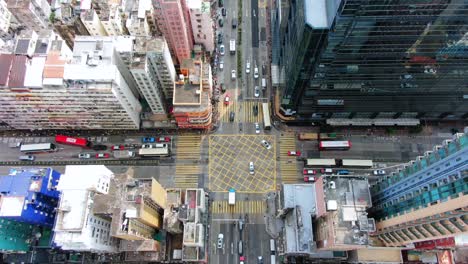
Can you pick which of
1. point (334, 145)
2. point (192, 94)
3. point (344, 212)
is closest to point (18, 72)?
point (192, 94)

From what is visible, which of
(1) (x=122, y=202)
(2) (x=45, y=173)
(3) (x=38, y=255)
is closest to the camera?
(1) (x=122, y=202)

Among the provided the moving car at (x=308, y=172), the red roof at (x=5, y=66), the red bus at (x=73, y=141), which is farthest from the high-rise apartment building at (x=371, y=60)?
the red roof at (x=5, y=66)

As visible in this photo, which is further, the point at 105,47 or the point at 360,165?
the point at 360,165

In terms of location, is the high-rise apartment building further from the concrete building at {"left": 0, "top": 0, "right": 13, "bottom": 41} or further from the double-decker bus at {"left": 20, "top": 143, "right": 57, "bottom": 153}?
the concrete building at {"left": 0, "top": 0, "right": 13, "bottom": 41}

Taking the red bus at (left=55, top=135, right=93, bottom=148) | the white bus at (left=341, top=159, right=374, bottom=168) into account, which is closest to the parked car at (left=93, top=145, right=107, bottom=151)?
the red bus at (left=55, top=135, right=93, bottom=148)

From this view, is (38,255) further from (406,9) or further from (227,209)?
(406,9)

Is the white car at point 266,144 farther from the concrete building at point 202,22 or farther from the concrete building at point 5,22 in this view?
the concrete building at point 5,22

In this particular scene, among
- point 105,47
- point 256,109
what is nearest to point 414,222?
point 256,109
